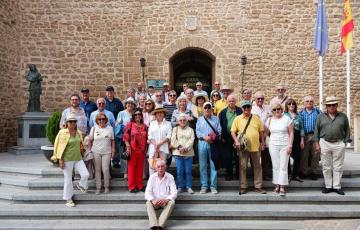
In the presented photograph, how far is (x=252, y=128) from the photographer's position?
19.2 ft

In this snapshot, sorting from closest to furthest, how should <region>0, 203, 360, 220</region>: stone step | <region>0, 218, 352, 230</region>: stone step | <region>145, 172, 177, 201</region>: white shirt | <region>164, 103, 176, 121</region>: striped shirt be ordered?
<region>0, 218, 352, 230</region>: stone step, <region>145, 172, 177, 201</region>: white shirt, <region>0, 203, 360, 220</region>: stone step, <region>164, 103, 176, 121</region>: striped shirt

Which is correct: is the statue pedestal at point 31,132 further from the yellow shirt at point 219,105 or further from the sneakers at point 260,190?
the sneakers at point 260,190

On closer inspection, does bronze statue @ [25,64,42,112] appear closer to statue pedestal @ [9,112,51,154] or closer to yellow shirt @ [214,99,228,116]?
statue pedestal @ [9,112,51,154]

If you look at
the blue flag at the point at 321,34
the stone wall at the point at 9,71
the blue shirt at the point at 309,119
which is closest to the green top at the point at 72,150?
the blue shirt at the point at 309,119

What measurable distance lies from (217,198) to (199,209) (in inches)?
16.9

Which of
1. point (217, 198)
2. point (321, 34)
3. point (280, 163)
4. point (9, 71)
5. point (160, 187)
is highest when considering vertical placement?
point (321, 34)

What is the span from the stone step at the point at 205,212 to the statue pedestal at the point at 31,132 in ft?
16.7

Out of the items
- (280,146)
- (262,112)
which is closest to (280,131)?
(280,146)

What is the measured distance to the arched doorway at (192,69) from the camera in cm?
1406

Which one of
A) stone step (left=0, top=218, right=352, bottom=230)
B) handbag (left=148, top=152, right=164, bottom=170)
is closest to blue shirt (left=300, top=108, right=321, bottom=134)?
stone step (left=0, top=218, right=352, bottom=230)

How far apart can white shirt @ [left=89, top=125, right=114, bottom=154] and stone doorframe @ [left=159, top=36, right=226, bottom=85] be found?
24.0 ft

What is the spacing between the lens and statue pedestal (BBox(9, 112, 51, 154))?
10453 mm

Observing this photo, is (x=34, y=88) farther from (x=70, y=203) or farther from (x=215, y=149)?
(x=215, y=149)

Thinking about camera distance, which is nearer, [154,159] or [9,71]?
[154,159]
